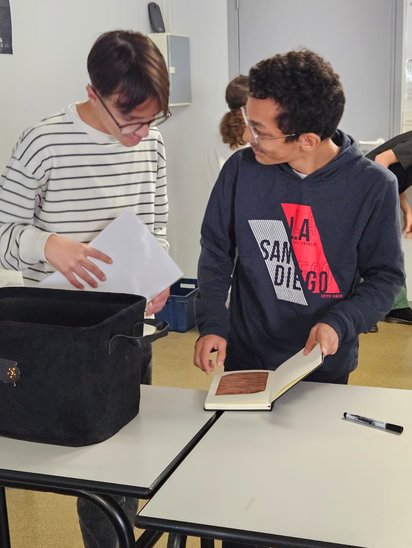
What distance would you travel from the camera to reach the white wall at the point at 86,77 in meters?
3.17

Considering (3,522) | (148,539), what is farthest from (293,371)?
(3,522)

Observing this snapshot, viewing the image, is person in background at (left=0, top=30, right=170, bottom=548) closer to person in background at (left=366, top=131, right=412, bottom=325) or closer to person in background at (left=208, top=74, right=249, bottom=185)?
person in background at (left=208, top=74, right=249, bottom=185)

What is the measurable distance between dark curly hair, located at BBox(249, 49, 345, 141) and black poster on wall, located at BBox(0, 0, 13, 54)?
1.70 meters

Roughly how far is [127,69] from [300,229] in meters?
0.53

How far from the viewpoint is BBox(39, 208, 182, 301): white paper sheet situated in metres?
1.72

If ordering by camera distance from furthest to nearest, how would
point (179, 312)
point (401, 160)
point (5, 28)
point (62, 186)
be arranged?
point (179, 312), point (401, 160), point (5, 28), point (62, 186)

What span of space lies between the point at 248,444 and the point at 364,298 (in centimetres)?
46

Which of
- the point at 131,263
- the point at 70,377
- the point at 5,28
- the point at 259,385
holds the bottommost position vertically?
the point at 259,385

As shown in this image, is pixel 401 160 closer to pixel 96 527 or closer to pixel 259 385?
pixel 259 385

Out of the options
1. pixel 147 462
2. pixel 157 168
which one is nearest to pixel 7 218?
pixel 157 168

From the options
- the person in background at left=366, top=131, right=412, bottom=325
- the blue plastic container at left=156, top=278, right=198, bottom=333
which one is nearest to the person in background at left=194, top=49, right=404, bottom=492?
the person in background at left=366, top=131, right=412, bottom=325

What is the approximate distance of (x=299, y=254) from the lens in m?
1.78

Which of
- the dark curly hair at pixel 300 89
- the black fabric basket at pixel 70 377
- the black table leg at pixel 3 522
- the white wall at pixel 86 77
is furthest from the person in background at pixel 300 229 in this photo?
the white wall at pixel 86 77

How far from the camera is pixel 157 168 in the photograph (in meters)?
1.99
